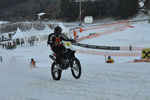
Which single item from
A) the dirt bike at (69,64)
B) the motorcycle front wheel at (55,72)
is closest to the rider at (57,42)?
the dirt bike at (69,64)

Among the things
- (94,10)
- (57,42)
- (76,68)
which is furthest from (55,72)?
(94,10)

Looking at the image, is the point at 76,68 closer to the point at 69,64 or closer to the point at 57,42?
the point at 69,64

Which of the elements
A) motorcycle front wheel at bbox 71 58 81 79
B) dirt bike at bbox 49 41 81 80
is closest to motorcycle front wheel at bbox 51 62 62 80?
dirt bike at bbox 49 41 81 80

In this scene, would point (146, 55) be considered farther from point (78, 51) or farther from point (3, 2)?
point (3, 2)

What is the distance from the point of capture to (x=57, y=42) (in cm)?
657

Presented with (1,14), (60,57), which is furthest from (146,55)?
(1,14)

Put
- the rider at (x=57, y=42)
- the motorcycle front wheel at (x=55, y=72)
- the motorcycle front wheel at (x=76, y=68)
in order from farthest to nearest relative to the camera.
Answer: the motorcycle front wheel at (x=55, y=72) → the rider at (x=57, y=42) → the motorcycle front wheel at (x=76, y=68)

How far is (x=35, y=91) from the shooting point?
5336 mm

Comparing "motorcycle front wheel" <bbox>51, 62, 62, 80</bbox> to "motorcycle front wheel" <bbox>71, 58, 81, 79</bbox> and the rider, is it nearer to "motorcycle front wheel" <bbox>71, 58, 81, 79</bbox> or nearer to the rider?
the rider

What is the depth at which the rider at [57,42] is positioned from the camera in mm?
6562

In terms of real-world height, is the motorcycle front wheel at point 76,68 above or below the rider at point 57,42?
below

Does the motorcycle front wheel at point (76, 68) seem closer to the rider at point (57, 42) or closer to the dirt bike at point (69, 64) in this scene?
the dirt bike at point (69, 64)

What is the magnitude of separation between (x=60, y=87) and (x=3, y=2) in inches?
5118

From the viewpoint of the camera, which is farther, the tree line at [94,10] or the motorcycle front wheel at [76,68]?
the tree line at [94,10]
